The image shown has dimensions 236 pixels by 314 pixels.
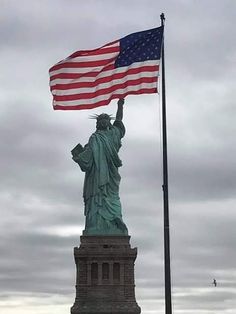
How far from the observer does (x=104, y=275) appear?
44.2 m

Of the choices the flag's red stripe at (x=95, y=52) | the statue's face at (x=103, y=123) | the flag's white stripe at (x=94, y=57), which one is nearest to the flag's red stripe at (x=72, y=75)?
the flag's white stripe at (x=94, y=57)

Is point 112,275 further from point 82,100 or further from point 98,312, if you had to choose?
point 82,100

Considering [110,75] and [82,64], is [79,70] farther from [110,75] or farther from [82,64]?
[110,75]

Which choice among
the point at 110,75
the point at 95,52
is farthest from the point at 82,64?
the point at 110,75

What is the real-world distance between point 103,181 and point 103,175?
419mm

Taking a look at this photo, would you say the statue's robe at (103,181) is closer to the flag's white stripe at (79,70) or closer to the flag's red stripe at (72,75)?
the flag's red stripe at (72,75)

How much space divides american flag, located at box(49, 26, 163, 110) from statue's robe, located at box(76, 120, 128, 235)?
17.2m

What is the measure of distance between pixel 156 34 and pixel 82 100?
5086 mm

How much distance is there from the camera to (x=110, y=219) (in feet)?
151

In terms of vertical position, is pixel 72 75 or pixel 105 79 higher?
pixel 72 75

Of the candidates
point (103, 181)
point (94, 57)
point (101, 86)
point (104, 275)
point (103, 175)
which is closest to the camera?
point (101, 86)

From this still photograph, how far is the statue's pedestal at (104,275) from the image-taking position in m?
43.7

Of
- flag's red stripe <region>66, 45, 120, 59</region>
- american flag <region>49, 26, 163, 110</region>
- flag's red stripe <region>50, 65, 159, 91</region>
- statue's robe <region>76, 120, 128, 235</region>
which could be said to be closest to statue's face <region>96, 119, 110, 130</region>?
statue's robe <region>76, 120, 128, 235</region>

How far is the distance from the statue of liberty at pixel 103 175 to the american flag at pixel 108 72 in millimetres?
17161
